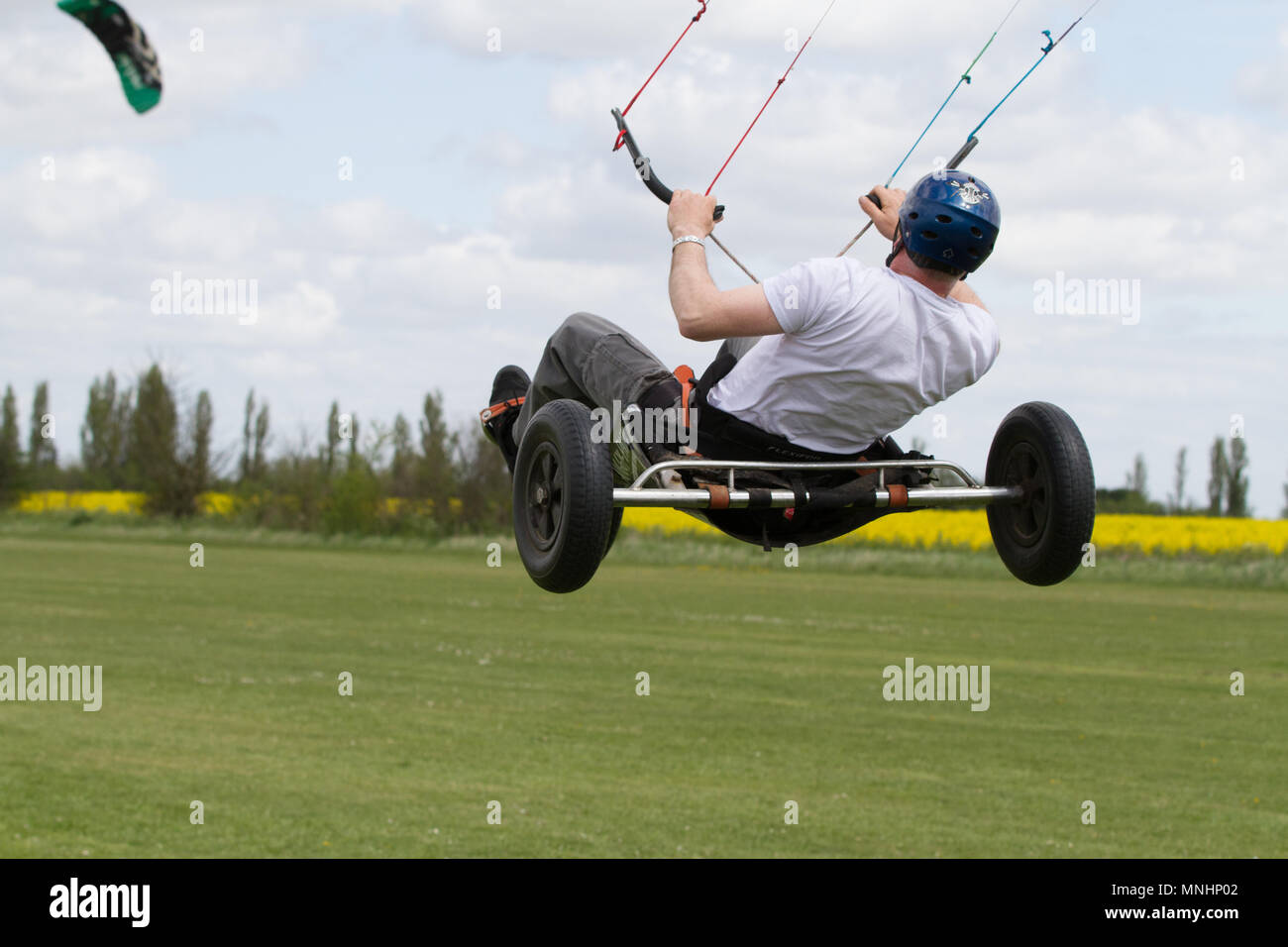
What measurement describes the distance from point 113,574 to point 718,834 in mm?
54014

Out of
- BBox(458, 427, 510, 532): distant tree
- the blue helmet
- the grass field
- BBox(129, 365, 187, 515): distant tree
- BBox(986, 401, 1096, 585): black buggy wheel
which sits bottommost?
the grass field

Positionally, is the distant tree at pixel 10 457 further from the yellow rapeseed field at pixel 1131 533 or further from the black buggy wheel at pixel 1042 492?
the black buggy wheel at pixel 1042 492

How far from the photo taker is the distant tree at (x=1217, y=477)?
81375 millimetres

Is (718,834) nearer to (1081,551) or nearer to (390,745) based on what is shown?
(390,745)

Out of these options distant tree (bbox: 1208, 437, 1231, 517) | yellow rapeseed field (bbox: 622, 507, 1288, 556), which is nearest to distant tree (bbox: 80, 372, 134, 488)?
yellow rapeseed field (bbox: 622, 507, 1288, 556)

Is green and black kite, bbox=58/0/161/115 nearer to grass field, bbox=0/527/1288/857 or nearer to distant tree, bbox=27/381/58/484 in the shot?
grass field, bbox=0/527/1288/857

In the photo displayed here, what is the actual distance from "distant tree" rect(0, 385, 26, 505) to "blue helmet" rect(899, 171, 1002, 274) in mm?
119944

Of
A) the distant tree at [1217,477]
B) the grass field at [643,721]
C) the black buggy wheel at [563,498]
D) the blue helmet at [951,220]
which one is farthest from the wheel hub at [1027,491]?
the distant tree at [1217,477]

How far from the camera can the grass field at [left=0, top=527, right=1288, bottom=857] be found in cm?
4462

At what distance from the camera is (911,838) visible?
143 feet

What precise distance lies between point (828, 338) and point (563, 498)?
60.6 inches

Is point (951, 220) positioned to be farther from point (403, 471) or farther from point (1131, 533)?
point (403, 471)

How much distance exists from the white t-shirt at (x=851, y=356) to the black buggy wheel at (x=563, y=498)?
1.02 m
